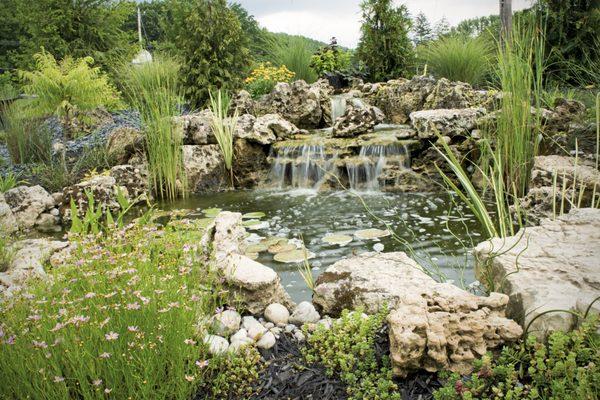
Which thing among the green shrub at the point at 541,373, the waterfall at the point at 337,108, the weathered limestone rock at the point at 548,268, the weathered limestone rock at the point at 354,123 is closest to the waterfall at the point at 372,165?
the weathered limestone rock at the point at 354,123

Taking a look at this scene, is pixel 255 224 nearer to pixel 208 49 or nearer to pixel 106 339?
pixel 106 339

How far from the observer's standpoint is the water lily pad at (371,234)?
15.7ft

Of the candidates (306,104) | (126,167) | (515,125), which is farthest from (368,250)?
(306,104)

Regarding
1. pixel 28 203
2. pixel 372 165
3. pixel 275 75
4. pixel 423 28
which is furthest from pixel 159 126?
pixel 423 28

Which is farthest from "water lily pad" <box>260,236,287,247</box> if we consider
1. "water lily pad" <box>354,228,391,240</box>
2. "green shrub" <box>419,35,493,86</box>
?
"green shrub" <box>419,35,493,86</box>

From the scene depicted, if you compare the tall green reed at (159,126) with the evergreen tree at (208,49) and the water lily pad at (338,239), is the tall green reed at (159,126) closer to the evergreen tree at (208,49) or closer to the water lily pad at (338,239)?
the water lily pad at (338,239)

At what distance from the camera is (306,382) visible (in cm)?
203

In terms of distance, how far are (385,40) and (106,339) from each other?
11.6m

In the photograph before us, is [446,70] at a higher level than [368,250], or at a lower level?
higher

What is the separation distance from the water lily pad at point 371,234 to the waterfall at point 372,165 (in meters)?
2.31

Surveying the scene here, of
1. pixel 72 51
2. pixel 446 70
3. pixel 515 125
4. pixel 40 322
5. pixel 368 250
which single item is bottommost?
pixel 368 250

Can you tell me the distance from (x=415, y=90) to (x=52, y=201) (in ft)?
24.3

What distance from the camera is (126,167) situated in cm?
701

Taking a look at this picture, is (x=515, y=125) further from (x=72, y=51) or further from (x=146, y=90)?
(x=72, y=51)
